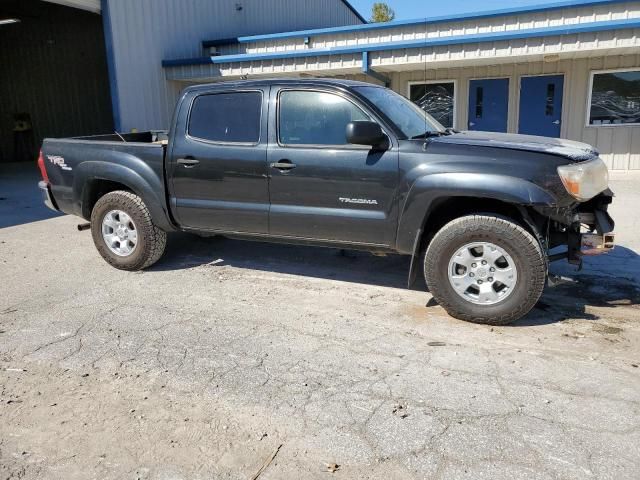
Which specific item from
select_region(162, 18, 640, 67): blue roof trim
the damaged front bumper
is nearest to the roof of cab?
the damaged front bumper

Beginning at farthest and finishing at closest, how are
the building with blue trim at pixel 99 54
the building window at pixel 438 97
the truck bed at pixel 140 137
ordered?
the building with blue trim at pixel 99 54 → the building window at pixel 438 97 → the truck bed at pixel 140 137

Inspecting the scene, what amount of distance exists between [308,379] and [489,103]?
11.4 m

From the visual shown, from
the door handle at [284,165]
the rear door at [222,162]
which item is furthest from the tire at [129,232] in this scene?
the door handle at [284,165]

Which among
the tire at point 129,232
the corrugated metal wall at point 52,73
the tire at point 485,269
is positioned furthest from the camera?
the corrugated metal wall at point 52,73

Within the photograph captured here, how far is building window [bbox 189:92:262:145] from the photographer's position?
16.3 ft

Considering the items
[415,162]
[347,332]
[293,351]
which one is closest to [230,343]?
[293,351]

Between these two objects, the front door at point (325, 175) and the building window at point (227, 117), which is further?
the building window at point (227, 117)

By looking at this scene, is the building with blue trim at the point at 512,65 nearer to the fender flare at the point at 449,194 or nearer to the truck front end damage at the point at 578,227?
the truck front end damage at the point at 578,227

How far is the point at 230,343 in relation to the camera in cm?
398

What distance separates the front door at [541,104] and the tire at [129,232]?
10.2 metres

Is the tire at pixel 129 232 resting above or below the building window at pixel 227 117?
below

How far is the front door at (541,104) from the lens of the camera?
1253 cm

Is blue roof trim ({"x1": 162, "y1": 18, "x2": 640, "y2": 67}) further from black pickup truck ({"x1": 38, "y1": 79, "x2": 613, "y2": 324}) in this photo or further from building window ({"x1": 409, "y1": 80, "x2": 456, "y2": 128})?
black pickup truck ({"x1": 38, "y1": 79, "x2": 613, "y2": 324})

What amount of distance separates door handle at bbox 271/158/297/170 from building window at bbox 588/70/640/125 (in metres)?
10.2
